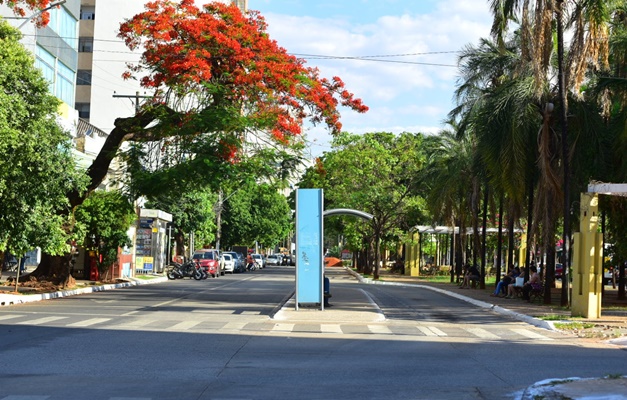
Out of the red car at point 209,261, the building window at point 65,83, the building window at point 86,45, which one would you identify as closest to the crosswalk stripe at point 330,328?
the building window at point 65,83

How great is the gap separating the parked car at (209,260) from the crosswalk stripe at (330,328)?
39.3 m

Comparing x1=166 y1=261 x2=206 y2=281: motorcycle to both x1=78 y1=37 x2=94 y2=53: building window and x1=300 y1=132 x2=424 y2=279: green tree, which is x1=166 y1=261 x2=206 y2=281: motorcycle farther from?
x1=78 y1=37 x2=94 y2=53: building window

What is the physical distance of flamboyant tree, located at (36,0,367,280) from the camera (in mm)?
30156

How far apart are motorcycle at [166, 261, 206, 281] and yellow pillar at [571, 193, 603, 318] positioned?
3487 centimetres

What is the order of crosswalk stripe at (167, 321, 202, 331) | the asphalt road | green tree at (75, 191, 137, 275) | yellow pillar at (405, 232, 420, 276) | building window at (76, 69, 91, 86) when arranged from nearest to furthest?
the asphalt road, crosswalk stripe at (167, 321, 202, 331), green tree at (75, 191, 137, 275), building window at (76, 69, 91, 86), yellow pillar at (405, 232, 420, 276)

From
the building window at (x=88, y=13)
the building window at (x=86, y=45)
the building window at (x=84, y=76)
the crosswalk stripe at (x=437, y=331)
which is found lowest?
the crosswalk stripe at (x=437, y=331)

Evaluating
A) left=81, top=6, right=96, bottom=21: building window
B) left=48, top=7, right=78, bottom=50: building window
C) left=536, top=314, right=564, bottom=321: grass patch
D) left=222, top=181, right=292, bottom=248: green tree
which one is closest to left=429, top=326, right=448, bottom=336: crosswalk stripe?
left=536, top=314, right=564, bottom=321: grass patch

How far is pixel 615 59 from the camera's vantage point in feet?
103

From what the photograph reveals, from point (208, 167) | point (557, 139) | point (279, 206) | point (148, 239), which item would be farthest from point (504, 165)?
point (279, 206)

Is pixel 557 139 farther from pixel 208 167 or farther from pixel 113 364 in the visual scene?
pixel 113 364

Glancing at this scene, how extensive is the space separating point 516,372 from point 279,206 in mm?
93877

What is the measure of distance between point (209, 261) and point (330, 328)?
4123cm

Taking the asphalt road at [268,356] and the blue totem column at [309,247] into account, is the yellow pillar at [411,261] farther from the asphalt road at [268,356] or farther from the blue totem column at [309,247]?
the asphalt road at [268,356]

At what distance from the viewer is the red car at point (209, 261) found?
61.4 metres
